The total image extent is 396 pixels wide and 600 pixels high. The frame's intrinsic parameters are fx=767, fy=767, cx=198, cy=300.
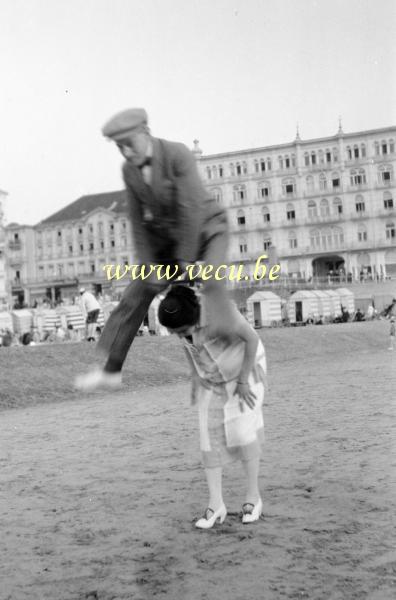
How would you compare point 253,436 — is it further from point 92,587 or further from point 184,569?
point 92,587

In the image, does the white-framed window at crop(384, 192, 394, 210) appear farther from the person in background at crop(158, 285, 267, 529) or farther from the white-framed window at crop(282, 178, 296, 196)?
the person in background at crop(158, 285, 267, 529)

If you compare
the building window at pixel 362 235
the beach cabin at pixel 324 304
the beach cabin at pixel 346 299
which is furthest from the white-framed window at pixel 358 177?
the beach cabin at pixel 324 304

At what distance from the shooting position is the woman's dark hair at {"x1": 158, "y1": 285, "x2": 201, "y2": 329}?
4227mm

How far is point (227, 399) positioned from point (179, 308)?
0.93 metres

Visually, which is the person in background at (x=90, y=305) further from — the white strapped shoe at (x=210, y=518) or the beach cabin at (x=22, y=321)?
the beach cabin at (x=22, y=321)

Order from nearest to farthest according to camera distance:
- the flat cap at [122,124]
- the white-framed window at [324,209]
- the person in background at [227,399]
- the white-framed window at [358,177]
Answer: the flat cap at [122,124]
the person in background at [227,399]
the white-framed window at [324,209]
the white-framed window at [358,177]

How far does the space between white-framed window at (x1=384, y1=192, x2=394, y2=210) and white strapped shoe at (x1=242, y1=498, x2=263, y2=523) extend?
6425cm

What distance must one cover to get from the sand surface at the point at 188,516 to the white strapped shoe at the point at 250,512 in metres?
0.06

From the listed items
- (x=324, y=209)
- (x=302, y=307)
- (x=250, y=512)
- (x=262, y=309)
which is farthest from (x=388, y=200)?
(x=250, y=512)

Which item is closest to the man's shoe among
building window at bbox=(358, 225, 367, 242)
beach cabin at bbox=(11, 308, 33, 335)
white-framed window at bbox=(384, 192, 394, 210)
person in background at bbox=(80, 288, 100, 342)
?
person in background at bbox=(80, 288, 100, 342)

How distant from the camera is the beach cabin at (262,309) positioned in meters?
48.9

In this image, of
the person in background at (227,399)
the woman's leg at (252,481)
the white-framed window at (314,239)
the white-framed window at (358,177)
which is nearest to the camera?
the person in background at (227,399)

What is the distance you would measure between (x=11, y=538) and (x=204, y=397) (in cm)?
158

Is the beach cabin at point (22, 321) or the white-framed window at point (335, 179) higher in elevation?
the white-framed window at point (335, 179)
